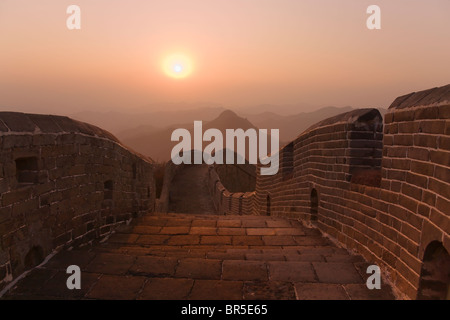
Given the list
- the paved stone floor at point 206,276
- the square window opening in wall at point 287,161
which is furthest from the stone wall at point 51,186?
the square window opening in wall at point 287,161

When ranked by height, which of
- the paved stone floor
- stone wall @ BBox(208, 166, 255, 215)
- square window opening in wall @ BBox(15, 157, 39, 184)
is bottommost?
stone wall @ BBox(208, 166, 255, 215)

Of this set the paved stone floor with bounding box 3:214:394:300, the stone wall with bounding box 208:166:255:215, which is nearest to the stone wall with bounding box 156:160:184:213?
the stone wall with bounding box 208:166:255:215

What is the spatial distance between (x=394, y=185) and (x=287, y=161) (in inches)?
214

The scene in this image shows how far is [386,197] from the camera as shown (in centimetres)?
371

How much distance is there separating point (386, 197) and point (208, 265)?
205 centimetres

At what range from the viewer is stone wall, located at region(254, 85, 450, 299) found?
2.76 m

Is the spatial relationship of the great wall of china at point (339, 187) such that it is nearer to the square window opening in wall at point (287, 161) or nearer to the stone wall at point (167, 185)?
the square window opening in wall at point (287, 161)

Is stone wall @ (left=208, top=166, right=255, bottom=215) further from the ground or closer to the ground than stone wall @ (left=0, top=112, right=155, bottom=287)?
closer to the ground

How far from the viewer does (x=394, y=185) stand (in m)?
3.55

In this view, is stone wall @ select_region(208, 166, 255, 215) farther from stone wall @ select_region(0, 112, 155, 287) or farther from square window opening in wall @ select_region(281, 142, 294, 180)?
stone wall @ select_region(0, 112, 155, 287)

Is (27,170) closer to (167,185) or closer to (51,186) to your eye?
(51,186)

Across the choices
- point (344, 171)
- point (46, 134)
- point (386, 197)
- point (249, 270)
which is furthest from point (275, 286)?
point (46, 134)
